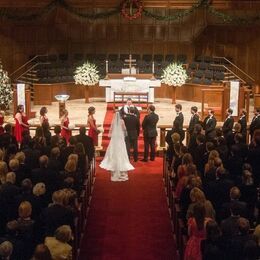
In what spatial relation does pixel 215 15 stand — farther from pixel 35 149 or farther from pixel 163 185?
pixel 35 149

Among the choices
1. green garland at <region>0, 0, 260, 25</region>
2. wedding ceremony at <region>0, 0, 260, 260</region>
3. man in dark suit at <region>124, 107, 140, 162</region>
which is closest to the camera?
wedding ceremony at <region>0, 0, 260, 260</region>

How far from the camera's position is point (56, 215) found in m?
7.32

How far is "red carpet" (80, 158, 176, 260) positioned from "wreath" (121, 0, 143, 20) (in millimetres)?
9778

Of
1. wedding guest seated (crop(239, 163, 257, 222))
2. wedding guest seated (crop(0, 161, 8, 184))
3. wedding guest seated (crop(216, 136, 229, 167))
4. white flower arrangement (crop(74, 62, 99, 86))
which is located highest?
white flower arrangement (crop(74, 62, 99, 86))

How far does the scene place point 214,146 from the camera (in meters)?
10.6

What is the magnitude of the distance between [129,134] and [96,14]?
10.7 meters

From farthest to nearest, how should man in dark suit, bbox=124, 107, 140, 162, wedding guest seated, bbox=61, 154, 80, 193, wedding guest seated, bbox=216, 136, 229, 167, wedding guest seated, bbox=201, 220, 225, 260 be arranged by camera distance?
man in dark suit, bbox=124, 107, 140, 162, wedding guest seated, bbox=216, 136, 229, 167, wedding guest seated, bbox=61, 154, 80, 193, wedding guest seated, bbox=201, 220, 225, 260

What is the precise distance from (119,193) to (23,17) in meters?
12.6

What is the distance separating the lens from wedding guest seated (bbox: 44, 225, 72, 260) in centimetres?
653

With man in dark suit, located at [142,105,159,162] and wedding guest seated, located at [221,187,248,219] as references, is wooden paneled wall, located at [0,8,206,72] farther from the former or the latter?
wedding guest seated, located at [221,187,248,219]

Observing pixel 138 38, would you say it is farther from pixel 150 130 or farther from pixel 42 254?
pixel 42 254

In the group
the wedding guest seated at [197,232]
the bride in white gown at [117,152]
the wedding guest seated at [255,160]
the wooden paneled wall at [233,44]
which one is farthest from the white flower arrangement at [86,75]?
the wedding guest seated at [197,232]

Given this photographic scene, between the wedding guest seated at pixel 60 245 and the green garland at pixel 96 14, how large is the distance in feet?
52.9

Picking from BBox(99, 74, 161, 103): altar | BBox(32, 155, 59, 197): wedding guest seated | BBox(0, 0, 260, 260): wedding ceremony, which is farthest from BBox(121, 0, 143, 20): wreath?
BBox(32, 155, 59, 197): wedding guest seated
